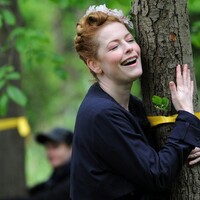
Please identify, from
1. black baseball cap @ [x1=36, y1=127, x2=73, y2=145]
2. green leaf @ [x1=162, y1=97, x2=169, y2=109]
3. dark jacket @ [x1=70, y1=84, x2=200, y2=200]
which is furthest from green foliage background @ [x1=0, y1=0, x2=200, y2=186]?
dark jacket @ [x1=70, y1=84, x2=200, y2=200]

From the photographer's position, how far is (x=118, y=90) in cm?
293

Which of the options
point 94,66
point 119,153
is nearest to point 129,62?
point 94,66

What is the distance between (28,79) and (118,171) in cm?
1178

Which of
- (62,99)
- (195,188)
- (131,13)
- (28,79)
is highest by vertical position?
(131,13)

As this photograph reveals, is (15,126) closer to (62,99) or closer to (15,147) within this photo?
(15,147)

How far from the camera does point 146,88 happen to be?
3129 millimetres

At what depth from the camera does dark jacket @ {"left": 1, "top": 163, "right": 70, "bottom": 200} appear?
230 inches

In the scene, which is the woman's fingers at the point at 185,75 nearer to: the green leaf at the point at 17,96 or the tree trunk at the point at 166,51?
the tree trunk at the point at 166,51

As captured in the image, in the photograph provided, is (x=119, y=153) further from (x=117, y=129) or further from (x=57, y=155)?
(x=57, y=155)

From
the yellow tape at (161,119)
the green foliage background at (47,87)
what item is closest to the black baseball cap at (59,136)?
the green foliage background at (47,87)

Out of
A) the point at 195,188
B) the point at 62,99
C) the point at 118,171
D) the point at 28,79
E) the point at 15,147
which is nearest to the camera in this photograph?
the point at 118,171

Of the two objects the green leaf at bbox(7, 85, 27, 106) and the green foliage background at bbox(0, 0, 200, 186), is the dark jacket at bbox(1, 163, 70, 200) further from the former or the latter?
the green foliage background at bbox(0, 0, 200, 186)

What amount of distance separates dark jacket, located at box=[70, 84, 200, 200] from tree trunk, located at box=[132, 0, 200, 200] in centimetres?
18

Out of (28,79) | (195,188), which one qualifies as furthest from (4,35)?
(28,79)
